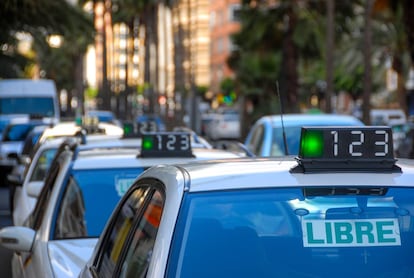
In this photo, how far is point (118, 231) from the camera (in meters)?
5.02

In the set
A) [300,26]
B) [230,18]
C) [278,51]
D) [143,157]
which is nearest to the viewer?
[143,157]

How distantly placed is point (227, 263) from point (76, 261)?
2457mm

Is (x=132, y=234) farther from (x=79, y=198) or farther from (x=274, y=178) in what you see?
(x=79, y=198)

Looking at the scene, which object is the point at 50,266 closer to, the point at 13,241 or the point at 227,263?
the point at 13,241

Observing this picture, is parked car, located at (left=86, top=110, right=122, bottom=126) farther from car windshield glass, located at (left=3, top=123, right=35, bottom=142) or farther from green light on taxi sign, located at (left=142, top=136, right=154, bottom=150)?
green light on taxi sign, located at (left=142, top=136, right=154, bottom=150)

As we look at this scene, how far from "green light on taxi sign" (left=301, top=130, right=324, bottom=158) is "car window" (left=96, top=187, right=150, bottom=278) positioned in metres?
0.70

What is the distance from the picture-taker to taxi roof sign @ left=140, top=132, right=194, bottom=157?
7.51 metres

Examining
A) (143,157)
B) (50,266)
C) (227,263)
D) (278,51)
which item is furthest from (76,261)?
(278,51)

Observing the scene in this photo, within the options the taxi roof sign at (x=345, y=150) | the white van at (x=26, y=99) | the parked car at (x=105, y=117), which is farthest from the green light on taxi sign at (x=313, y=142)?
the white van at (x=26, y=99)

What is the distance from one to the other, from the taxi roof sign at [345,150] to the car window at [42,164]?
28.2ft

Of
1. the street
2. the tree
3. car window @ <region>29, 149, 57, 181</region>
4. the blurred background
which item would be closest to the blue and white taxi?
the street

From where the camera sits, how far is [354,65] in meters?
51.7

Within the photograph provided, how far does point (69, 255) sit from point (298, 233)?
8.86 ft

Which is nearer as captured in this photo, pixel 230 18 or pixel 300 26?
pixel 300 26
